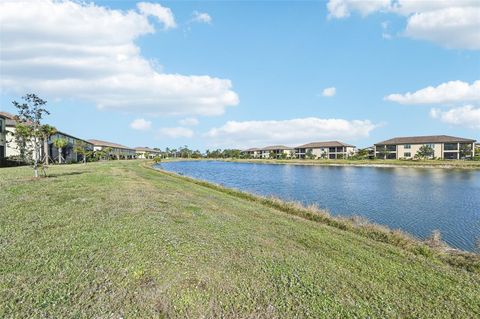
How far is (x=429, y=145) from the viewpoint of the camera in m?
102

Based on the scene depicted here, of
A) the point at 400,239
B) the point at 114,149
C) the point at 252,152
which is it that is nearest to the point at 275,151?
the point at 252,152

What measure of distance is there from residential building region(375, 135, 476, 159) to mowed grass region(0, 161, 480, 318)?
11121cm

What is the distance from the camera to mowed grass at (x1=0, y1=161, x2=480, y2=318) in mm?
5648

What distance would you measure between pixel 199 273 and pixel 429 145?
385 feet

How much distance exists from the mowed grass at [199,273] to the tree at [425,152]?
4183 inches

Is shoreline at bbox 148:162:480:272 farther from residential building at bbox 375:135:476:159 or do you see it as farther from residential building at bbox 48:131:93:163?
residential building at bbox 375:135:476:159

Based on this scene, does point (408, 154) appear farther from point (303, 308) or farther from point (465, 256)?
point (303, 308)

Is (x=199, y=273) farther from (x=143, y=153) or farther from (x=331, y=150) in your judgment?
(x=143, y=153)

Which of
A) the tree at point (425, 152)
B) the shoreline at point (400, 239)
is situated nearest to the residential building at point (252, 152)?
the tree at point (425, 152)

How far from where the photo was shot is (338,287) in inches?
271

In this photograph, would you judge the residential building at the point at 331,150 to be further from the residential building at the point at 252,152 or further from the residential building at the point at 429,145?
the residential building at the point at 252,152

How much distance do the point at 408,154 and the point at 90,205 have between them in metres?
118

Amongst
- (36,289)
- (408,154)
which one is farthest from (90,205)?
(408,154)

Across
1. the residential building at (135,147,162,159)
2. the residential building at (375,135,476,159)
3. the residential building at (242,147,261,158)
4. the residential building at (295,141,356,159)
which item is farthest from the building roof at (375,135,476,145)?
the residential building at (135,147,162,159)
